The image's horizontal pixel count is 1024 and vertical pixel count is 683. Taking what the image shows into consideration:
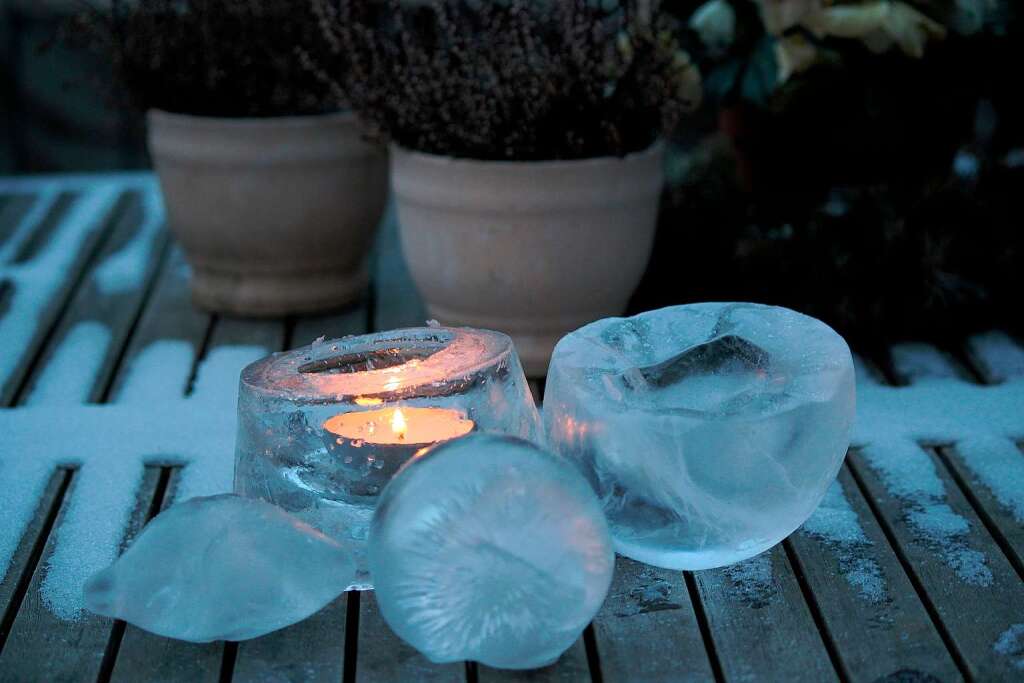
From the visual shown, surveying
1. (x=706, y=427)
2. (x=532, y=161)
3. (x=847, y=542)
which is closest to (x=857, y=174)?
(x=532, y=161)

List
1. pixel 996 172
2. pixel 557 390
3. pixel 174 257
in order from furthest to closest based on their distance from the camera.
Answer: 1. pixel 174 257
2. pixel 996 172
3. pixel 557 390

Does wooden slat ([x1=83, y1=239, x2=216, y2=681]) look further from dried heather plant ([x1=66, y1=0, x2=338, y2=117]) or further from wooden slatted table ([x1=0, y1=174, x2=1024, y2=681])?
dried heather plant ([x1=66, y1=0, x2=338, y2=117])

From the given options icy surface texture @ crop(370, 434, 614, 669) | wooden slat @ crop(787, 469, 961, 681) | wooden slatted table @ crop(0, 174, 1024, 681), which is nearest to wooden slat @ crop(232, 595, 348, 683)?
wooden slatted table @ crop(0, 174, 1024, 681)

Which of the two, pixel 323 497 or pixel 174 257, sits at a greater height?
pixel 323 497

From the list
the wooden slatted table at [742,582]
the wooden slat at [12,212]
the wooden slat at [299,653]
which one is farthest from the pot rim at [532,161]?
the wooden slat at [12,212]

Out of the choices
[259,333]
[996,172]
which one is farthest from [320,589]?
[996,172]

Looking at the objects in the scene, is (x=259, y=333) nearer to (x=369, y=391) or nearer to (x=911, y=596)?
(x=369, y=391)

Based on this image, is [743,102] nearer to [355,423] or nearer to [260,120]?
[260,120]
